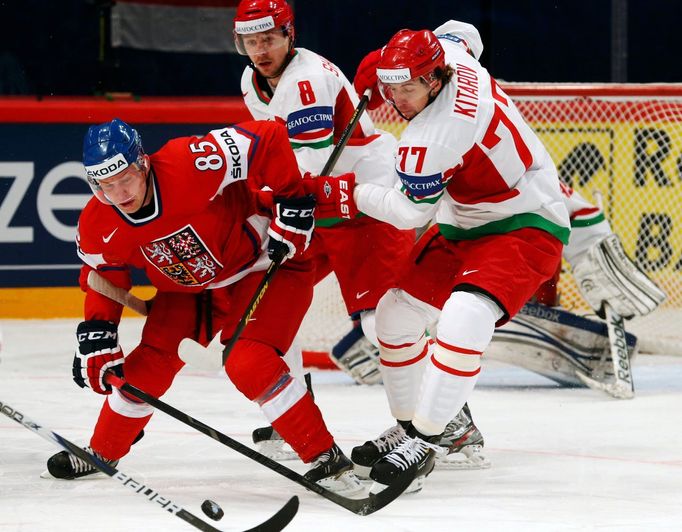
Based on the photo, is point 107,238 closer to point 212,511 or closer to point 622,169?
point 212,511

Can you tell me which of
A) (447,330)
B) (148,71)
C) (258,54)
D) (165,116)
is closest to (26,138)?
(165,116)

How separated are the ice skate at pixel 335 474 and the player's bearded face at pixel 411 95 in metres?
0.81

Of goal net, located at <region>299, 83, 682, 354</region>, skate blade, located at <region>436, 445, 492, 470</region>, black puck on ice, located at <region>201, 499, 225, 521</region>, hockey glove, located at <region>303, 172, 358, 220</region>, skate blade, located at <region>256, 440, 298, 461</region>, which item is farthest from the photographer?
goal net, located at <region>299, 83, 682, 354</region>

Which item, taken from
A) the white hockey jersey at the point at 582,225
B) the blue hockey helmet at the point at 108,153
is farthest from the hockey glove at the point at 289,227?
the white hockey jersey at the point at 582,225

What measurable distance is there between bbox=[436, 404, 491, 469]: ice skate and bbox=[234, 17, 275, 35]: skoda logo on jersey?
120 cm

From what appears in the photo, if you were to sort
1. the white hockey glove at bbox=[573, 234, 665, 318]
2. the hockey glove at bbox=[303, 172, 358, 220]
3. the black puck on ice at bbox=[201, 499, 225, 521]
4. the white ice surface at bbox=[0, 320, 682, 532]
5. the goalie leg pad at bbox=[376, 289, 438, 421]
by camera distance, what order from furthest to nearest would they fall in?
the white hockey glove at bbox=[573, 234, 665, 318] < the goalie leg pad at bbox=[376, 289, 438, 421] < the hockey glove at bbox=[303, 172, 358, 220] < the white ice surface at bbox=[0, 320, 682, 532] < the black puck on ice at bbox=[201, 499, 225, 521]

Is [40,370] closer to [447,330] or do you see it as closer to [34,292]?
[34,292]

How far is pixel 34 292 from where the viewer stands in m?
5.93

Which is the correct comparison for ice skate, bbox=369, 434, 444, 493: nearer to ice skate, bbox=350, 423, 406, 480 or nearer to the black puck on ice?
ice skate, bbox=350, 423, 406, 480

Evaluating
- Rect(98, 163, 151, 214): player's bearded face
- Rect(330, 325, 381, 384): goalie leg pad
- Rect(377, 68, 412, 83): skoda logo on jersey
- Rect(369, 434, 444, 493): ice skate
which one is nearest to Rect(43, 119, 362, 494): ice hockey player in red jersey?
Rect(98, 163, 151, 214): player's bearded face

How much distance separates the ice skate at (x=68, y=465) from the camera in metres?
3.26

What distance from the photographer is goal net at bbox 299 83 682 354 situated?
195 inches

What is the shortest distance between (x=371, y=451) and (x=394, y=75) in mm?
956

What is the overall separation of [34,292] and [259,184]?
295 centimetres
